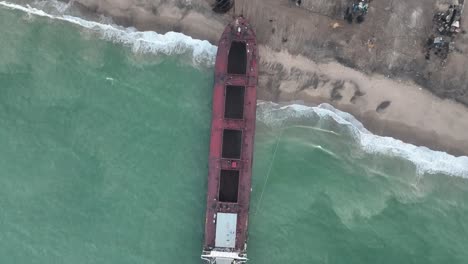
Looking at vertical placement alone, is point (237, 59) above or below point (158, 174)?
above

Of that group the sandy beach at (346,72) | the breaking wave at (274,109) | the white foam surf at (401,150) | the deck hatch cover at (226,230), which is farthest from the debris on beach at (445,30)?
the deck hatch cover at (226,230)

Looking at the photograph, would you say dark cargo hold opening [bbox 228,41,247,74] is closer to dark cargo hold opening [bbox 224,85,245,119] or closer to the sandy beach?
dark cargo hold opening [bbox 224,85,245,119]

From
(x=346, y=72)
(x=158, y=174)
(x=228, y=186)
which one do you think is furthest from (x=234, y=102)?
Answer: (x=346, y=72)

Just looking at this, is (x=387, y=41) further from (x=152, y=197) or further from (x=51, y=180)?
(x=51, y=180)

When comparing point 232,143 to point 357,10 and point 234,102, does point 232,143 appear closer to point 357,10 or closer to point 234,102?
point 234,102

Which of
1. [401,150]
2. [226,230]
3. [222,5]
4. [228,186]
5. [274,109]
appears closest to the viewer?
[226,230]

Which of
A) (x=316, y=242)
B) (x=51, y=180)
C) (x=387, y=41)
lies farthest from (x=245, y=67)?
(x=51, y=180)

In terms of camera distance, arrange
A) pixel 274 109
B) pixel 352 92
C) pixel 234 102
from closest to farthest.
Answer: pixel 234 102
pixel 352 92
pixel 274 109

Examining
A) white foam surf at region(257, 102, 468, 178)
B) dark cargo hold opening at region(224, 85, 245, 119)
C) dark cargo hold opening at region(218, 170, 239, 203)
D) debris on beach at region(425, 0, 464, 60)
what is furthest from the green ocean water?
debris on beach at region(425, 0, 464, 60)
